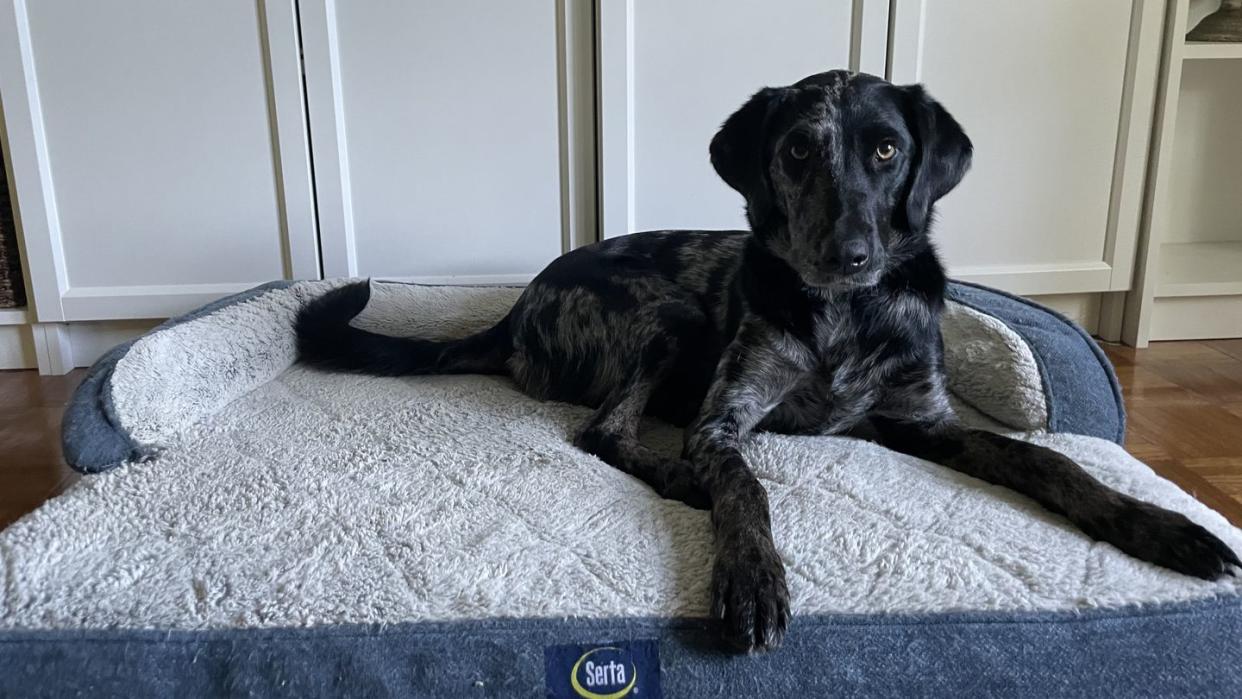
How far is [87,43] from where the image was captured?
239 cm

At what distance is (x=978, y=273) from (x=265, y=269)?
210 centimetres

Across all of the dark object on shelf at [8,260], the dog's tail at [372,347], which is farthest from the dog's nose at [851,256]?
the dark object on shelf at [8,260]

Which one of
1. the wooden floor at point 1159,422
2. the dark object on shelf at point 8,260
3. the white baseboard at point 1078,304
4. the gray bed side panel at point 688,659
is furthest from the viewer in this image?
the white baseboard at point 1078,304

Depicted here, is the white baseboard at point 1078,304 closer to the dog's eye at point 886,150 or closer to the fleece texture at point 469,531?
the fleece texture at point 469,531

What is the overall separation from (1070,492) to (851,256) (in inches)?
17.3

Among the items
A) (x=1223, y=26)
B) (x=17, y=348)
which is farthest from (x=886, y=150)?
(x=17, y=348)

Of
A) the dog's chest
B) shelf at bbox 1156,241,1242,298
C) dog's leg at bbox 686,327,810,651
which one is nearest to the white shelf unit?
shelf at bbox 1156,241,1242,298

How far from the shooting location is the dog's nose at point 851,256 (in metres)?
1.33

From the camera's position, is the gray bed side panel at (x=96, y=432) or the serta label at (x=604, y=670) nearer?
the serta label at (x=604, y=670)

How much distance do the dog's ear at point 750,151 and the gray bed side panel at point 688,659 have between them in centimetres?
77

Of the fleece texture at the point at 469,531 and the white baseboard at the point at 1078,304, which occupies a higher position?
the fleece texture at the point at 469,531

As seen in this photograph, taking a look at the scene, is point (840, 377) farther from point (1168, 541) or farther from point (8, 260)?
point (8, 260)

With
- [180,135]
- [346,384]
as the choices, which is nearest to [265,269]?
[180,135]

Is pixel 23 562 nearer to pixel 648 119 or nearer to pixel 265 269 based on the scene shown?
pixel 265 269
